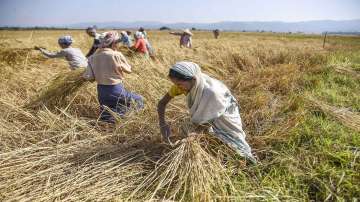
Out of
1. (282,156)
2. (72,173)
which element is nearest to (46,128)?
(72,173)

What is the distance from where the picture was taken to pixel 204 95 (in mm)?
2424

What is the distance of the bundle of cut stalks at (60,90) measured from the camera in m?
4.09

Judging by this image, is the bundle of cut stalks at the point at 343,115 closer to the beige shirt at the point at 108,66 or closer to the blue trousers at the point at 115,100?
the blue trousers at the point at 115,100

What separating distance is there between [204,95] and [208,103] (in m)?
0.06

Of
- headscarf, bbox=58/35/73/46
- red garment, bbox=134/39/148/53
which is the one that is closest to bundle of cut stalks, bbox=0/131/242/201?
headscarf, bbox=58/35/73/46

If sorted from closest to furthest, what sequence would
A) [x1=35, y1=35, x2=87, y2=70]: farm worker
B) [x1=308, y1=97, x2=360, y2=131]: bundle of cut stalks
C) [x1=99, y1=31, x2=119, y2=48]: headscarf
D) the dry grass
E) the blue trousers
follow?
[x1=308, y1=97, x2=360, y2=131]: bundle of cut stalks
[x1=99, y1=31, x2=119, y2=48]: headscarf
the blue trousers
[x1=35, y1=35, x2=87, y2=70]: farm worker
the dry grass

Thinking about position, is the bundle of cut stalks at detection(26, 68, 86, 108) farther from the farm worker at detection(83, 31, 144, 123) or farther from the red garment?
the red garment

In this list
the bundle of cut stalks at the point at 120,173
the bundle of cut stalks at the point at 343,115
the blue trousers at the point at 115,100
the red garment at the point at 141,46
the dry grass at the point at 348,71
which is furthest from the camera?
the red garment at the point at 141,46

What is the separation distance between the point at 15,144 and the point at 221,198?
2.01m

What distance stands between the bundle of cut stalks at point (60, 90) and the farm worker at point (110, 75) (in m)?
0.40

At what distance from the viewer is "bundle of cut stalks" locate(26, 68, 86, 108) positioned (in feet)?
13.4

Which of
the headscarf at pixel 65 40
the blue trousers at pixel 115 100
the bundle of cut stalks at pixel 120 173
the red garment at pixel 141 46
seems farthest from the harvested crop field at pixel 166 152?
the red garment at pixel 141 46

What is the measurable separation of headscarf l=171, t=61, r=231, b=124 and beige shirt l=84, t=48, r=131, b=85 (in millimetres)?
1414

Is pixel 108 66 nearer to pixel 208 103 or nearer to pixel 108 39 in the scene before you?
pixel 108 39
